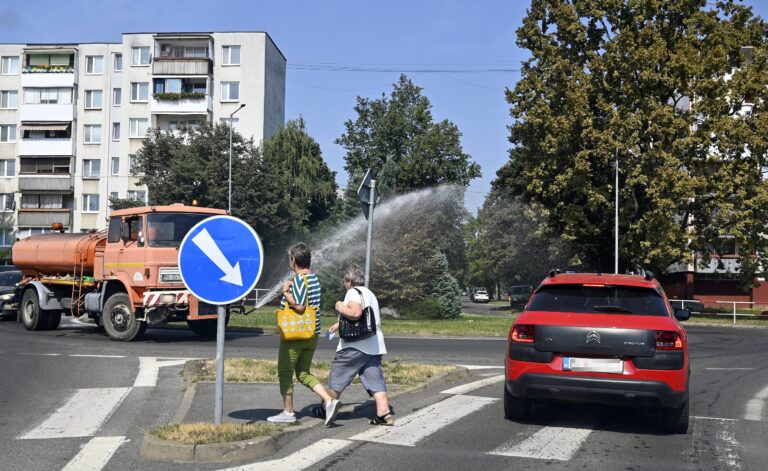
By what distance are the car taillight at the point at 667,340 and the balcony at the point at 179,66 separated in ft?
189

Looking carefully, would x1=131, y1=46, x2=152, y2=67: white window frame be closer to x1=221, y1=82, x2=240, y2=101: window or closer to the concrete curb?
x1=221, y1=82, x2=240, y2=101: window

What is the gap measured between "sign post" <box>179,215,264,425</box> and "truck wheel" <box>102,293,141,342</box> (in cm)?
1171

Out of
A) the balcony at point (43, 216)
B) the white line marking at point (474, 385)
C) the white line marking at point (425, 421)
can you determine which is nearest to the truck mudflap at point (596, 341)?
the white line marking at point (425, 421)

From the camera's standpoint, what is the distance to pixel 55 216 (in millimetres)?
64625

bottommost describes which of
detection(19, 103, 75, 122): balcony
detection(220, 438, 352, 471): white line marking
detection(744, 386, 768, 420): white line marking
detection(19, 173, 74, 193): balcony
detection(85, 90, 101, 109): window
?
detection(744, 386, 768, 420): white line marking

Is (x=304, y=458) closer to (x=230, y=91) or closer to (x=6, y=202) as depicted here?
(x=230, y=91)

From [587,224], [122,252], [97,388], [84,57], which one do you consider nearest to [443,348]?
[122,252]

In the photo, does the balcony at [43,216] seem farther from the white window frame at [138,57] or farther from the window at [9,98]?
the white window frame at [138,57]

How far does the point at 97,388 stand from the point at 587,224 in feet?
107

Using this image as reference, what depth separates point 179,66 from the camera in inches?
2429

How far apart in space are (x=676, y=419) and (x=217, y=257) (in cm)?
452

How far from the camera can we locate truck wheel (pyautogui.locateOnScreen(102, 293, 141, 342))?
58.6 feet

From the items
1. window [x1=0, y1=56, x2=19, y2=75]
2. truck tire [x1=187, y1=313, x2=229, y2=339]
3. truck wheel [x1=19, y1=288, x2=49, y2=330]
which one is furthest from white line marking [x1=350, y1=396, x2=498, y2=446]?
window [x1=0, y1=56, x2=19, y2=75]

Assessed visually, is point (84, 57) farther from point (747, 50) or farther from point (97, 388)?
point (97, 388)
